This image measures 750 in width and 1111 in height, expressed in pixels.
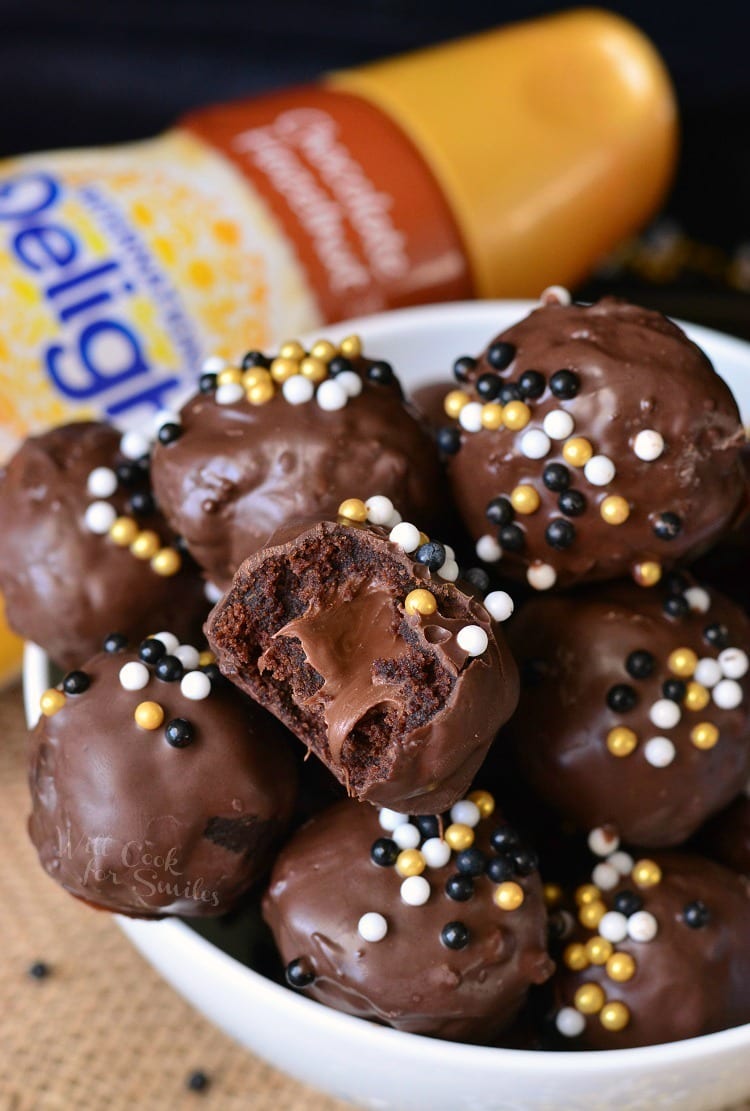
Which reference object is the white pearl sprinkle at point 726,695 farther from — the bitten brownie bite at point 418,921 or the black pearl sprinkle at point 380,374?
the black pearl sprinkle at point 380,374

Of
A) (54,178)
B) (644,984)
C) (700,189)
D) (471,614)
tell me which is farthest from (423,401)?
(700,189)

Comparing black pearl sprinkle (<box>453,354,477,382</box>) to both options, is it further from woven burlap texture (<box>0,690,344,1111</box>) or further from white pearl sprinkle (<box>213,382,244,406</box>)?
woven burlap texture (<box>0,690,344,1111</box>)

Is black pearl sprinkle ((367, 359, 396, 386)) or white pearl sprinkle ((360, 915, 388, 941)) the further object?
black pearl sprinkle ((367, 359, 396, 386))

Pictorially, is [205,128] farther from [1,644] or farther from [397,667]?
[397,667]

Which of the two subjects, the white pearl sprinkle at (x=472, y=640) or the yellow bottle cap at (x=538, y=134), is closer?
the white pearl sprinkle at (x=472, y=640)

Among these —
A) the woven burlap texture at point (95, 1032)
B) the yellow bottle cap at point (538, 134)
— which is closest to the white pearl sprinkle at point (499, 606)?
the woven burlap texture at point (95, 1032)

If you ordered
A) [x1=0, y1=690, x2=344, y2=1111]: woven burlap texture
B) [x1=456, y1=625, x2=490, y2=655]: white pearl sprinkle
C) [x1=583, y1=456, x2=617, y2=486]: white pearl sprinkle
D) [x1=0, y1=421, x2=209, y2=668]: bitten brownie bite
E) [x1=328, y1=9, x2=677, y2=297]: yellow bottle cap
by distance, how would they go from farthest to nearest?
1. [x1=328, y1=9, x2=677, y2=297]: yellow bottle cap
2. [x1=0, y1=690, x2=344, y2=1111]: woven burlap texture
3. [x1=0, y1=421, x2=209, y2=668]: bitten brownie bite
4. [x1=583, y1=456, x2=617, y2=486]: white pearl sprinkle
5. [x1=456, y1=625, x2=490, y2=655]: white pearl sprinkle

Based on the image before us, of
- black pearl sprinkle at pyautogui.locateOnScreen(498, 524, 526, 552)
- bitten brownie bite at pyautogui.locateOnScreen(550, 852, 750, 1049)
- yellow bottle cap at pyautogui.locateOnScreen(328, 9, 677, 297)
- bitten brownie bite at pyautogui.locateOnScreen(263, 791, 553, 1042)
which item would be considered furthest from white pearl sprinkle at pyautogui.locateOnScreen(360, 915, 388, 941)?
yellow bottle cap at pyautogui.locateOnScreen(328, 9, 677, 297)
